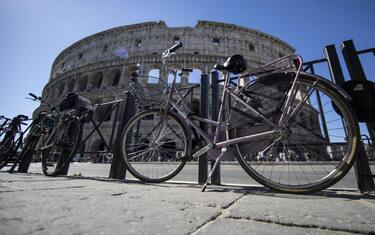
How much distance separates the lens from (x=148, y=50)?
29875mm

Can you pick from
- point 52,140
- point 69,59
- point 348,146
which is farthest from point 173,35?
point 348,146

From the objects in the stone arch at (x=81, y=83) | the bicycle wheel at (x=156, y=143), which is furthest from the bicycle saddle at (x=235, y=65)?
the stone arch at (x=81, y=83)

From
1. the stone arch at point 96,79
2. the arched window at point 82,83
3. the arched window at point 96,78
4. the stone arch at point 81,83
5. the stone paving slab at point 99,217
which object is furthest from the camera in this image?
the arched window at point 82,83

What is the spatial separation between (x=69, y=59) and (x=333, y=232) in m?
42.9

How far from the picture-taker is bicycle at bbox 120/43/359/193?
5.46ft

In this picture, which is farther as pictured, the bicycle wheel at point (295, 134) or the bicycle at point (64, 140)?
the bicycle at point (64, 140)

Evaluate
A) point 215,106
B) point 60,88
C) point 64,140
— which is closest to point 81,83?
point 60,88

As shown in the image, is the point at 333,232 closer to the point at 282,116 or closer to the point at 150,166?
the point at 282,116

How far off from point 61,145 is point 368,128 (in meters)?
4.15

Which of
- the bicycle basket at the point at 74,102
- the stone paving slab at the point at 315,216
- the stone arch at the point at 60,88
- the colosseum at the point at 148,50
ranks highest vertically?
the colosseum at the point at 148,50

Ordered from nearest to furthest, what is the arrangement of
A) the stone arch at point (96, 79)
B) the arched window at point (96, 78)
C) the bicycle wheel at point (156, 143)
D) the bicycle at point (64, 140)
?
1. the bicycle wheel at point (156, 143)
2. the bicycle at point (64, 140)
3. the stone arch at point (96, 79)
4. the arched window at point (96, 78)

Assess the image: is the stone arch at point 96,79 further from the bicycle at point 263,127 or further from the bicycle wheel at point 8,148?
the bicycle at point 263,127

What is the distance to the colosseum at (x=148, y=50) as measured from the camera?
2745cm

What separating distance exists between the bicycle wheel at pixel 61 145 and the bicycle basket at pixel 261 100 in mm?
2597
